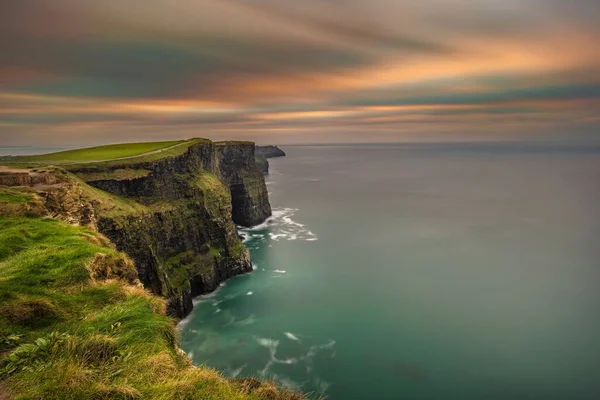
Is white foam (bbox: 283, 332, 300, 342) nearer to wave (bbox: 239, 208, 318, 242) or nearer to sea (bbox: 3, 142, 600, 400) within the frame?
sea (bbox: 3, 142, 600, 400)

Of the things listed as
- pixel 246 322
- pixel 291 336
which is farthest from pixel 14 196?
pixel 246 322

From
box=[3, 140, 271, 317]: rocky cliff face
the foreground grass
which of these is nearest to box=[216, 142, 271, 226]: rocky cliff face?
box=[3, 140, 271, 317]: rocky cliff face

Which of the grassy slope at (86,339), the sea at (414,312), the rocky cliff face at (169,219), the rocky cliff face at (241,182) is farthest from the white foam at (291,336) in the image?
the rocky cliff face at (241,182)

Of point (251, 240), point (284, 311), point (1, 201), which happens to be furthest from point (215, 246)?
point (1, 201)

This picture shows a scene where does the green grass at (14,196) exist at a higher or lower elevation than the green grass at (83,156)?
lower

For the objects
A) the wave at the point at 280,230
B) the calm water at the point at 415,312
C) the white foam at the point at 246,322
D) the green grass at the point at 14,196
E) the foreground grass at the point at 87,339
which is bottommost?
the white foam at the point at 246,322

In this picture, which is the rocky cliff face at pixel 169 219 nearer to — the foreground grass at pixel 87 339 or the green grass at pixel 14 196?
the green grass at pixel 14 196

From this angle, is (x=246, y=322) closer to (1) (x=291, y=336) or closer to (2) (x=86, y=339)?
(1) (x=291, y=336)

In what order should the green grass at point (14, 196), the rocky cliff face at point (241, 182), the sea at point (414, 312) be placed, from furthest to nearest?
the rocky cliff face at point (241, 182)
the sea at point (414, 312)
the green grass at point (14, 196)

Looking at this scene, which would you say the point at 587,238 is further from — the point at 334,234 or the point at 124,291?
the point at 124,291
